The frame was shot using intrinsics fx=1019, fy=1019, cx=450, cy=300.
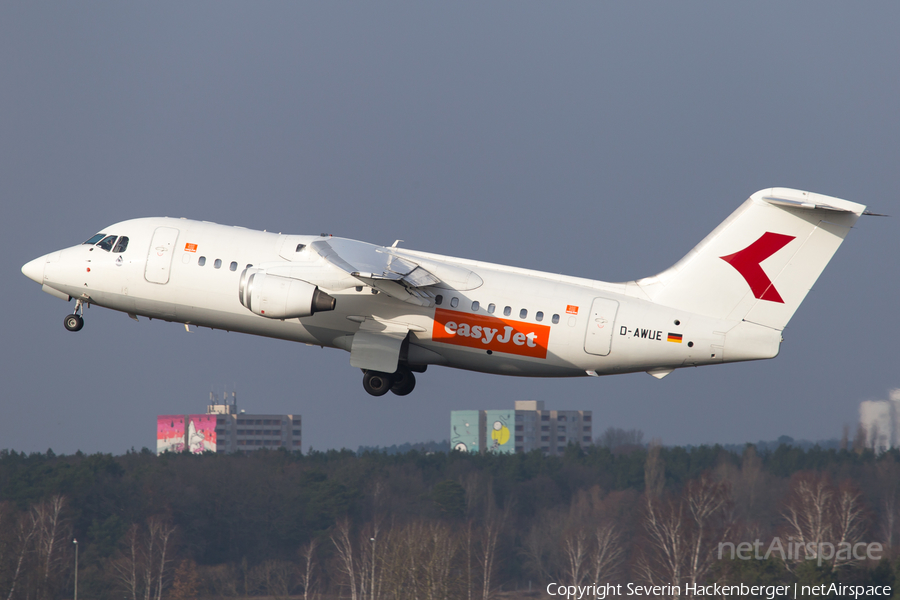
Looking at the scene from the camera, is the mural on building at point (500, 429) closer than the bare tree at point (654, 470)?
No

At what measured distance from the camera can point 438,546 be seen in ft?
156

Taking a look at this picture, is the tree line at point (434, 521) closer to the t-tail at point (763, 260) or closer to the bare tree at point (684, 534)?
the bare tree at point (684, 534)

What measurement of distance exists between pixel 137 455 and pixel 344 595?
28.4 meters

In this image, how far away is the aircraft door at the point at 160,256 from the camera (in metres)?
20.1

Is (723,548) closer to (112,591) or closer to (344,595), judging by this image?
(344,595)

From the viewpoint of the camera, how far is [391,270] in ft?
59.1

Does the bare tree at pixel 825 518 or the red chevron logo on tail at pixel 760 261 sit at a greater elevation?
the red chevron logo on tail at pixel 760 261

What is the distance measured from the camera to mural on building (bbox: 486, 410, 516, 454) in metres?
105

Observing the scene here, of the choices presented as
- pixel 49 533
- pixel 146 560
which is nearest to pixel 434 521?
pixel 146 560

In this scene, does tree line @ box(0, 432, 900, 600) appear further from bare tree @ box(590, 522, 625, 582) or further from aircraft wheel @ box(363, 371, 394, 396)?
aircraft wheel @ box(363, 371, 394, 396)

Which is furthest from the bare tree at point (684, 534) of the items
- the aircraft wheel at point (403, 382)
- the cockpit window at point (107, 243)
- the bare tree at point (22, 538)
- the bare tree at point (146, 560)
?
the cockpit window at point (107, 243)
